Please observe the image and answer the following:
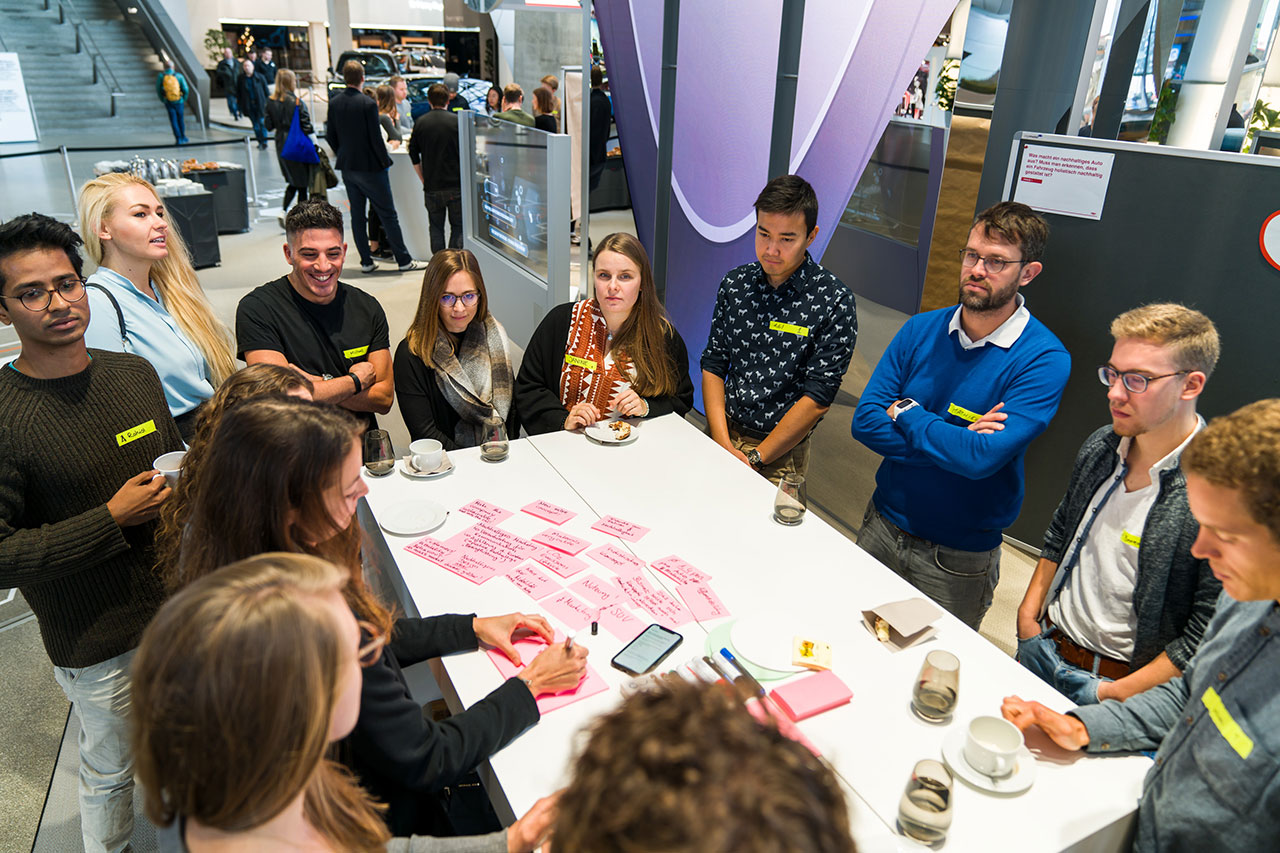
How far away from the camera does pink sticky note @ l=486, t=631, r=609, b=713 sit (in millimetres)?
1577

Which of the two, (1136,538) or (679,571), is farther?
(679,571)

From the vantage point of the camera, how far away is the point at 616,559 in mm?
2064

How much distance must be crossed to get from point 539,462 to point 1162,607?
5.97ft

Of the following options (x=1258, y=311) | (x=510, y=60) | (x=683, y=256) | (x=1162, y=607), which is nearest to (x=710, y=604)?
(x=1162, y=607)

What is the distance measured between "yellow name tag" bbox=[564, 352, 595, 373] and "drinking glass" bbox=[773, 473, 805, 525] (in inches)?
41.3

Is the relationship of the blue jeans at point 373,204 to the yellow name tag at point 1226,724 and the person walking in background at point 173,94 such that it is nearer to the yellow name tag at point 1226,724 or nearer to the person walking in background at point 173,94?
the person walking in background at point 173,94

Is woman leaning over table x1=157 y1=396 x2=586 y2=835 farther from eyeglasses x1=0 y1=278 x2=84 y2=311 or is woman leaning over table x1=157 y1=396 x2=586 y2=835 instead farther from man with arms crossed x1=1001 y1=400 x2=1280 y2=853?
man with arms crossed x1=1001 y1=400 x2=1280 y2=853

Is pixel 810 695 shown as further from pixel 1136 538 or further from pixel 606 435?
pixel 606 435

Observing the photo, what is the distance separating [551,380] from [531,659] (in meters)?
1.63

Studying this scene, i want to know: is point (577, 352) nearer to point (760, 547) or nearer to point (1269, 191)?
point (760, 547)

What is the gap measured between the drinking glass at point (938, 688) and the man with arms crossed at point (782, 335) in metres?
1.24

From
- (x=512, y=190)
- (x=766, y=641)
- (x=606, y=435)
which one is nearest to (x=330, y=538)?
(x=766, y=641)

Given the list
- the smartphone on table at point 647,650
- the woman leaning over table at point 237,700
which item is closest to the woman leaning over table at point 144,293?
the smartphone on table at point 647,650

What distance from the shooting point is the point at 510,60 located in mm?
12469
